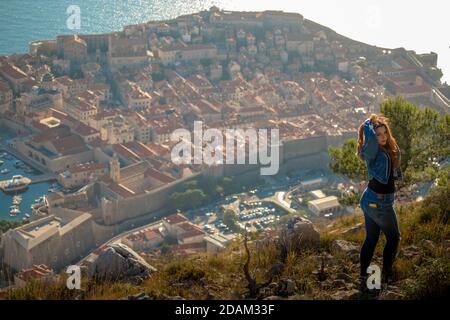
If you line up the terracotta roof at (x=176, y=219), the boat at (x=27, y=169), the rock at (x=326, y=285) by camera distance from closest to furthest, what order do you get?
the rock at (x=326, y=285) < the terracotta roof at (x=176, y=219) < the boat at (x=27, y=169)

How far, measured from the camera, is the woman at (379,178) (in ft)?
8.48

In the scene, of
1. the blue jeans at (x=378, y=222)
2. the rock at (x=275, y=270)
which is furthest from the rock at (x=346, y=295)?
the rock at (x=275, y=270)

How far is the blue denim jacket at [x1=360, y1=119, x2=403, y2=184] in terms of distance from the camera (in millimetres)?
2582

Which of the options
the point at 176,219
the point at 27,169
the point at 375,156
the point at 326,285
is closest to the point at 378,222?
the point at 375,156

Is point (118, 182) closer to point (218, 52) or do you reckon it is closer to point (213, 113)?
point (213, 113)

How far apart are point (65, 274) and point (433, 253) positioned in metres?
1.66

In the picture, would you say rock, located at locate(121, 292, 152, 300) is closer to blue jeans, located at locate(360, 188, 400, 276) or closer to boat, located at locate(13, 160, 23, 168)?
blue jeans, located at locate(360, 188, 400, 276)

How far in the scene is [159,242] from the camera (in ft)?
33.8

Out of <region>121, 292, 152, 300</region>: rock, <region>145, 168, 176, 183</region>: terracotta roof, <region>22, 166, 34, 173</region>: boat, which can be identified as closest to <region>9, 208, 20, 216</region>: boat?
<region>22, 166, 34, 173</region>: boat

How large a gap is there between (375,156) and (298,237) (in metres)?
0.77

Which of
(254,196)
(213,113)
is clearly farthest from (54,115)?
(254,196)

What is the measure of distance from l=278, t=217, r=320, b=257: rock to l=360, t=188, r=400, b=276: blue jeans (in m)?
0.55

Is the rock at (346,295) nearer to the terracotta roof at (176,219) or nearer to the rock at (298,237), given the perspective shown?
the rock at (298,237)

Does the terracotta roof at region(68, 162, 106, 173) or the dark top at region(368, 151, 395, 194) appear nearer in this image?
the dark top at region(368, 151, 395, 194)
